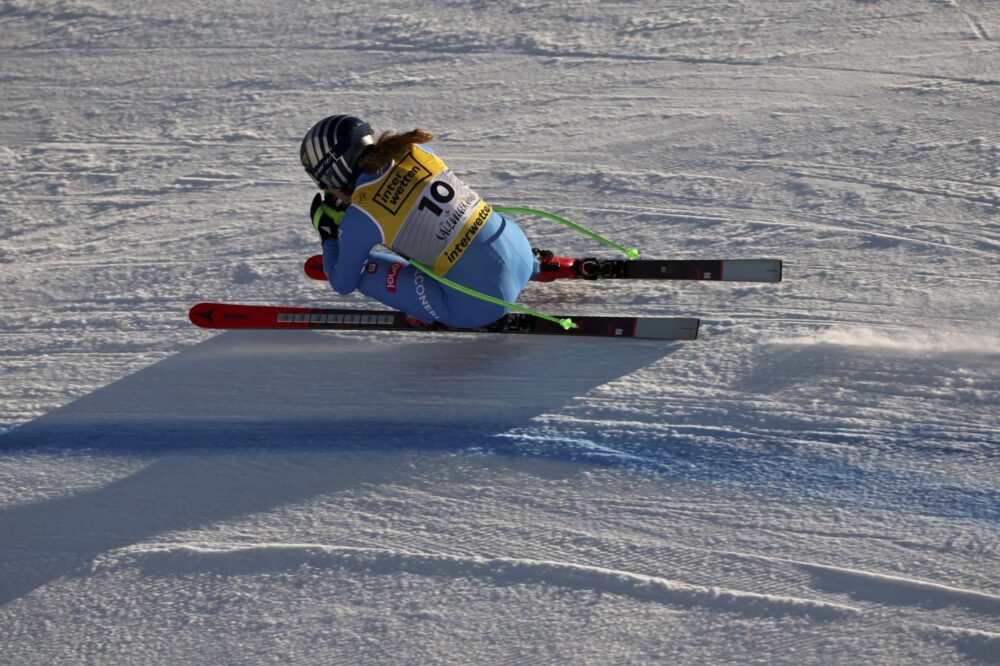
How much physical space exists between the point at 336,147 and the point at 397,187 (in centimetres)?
35

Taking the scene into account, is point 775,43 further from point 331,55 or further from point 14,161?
point 14,161

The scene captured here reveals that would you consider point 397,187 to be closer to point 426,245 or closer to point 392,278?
point 426,245

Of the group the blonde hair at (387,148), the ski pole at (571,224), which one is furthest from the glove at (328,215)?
the ski pole at (571,224)

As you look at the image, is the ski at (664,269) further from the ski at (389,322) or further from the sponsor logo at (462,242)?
the sponsor logo at (462,242)

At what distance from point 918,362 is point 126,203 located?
5.11 meters

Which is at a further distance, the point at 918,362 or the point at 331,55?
the point at 331,55

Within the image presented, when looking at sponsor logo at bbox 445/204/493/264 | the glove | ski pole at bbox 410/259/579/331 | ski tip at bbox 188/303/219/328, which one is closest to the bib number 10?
sponsor logo at bbox 445/204/493/264

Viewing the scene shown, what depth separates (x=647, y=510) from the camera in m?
5.20

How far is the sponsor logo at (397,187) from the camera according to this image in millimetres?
5559

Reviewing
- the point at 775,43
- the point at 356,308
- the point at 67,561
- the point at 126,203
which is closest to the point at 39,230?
the point at 126,203

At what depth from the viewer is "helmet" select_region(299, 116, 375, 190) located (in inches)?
216

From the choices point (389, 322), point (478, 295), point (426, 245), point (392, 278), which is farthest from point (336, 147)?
point (389, 322)

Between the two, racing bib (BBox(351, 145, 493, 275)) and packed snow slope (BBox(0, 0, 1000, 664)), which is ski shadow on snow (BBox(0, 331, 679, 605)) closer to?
packed snow slope (BBox(0, 0, 1000, 664))

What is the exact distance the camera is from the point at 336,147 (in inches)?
216
